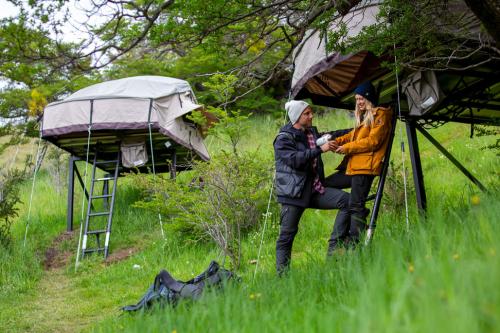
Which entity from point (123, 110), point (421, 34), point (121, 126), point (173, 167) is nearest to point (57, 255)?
point (121, 126)

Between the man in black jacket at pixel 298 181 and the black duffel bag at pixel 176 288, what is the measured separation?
32.7 inches

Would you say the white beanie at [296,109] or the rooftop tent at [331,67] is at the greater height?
the rooftop tent at [331,67]

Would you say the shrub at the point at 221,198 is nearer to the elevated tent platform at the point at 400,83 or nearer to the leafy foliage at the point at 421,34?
the elevated tent platform at the point at 400,83

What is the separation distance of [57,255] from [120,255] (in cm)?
140

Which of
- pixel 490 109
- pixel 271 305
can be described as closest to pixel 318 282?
pixel 271 305

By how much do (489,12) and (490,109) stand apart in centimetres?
404

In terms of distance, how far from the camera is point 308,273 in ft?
17.1

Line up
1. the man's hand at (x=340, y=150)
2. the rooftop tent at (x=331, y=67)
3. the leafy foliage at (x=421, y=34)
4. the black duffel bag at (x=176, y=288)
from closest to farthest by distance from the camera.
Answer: the black duffel bag at (x=176, y=288) → the leafy foliage at (x=421, y=34) → the man's hand at (x=340, y=150) → the rooftop tent at (x=331, y=67)

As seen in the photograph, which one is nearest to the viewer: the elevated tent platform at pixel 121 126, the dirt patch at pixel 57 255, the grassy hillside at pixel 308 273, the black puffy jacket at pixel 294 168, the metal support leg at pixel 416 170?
the grassy hillside at pixel 308 273

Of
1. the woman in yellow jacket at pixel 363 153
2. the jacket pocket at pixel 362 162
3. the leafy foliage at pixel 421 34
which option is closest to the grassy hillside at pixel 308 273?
the woman in yellow jacket at pixel 363 153

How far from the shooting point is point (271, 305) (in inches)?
171

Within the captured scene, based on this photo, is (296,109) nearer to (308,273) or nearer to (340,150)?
(340,150)

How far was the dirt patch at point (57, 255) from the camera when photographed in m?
12.2

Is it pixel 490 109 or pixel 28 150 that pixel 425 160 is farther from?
pixel 28 150
